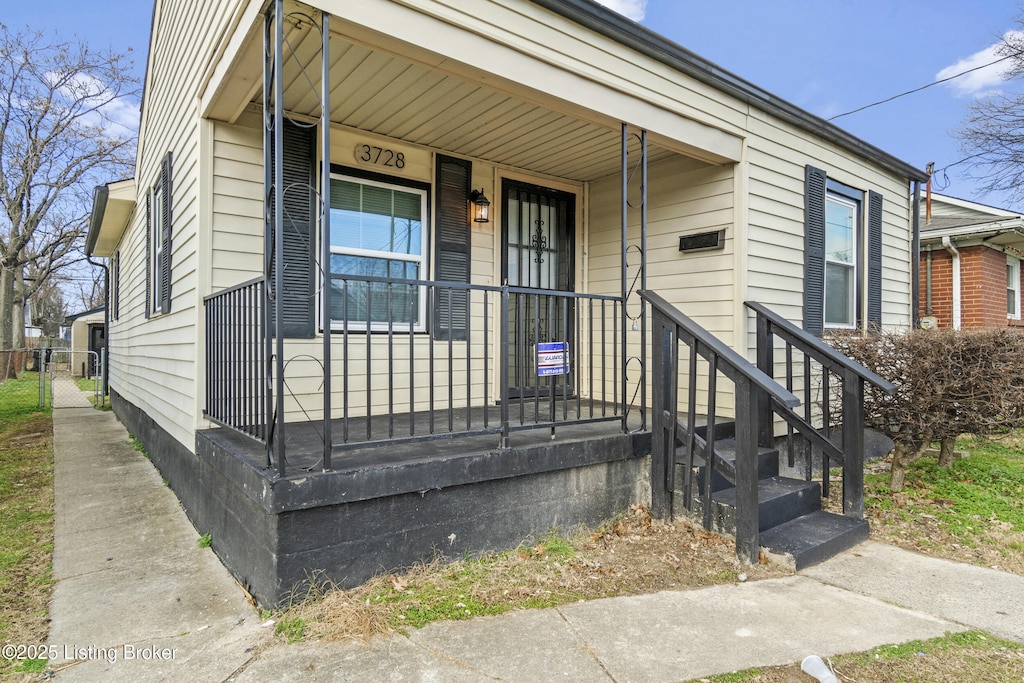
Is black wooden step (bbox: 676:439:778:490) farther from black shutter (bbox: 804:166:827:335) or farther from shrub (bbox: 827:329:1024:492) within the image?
black shutter (bbox: 804:166:827:335)

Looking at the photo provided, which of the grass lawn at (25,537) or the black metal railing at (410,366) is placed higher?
the black metal railing at (410,366)

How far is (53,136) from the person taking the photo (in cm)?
1800

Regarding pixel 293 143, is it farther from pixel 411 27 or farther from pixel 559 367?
pixel 559 367

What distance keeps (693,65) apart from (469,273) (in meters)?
2.28

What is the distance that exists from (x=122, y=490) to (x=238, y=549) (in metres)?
2.50

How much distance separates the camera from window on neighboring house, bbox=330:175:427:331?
426 centimetres

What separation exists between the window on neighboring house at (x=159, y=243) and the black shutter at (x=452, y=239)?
6.82ft

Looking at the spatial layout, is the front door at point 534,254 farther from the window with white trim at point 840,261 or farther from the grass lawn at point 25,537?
the grass lawn at point 25,537

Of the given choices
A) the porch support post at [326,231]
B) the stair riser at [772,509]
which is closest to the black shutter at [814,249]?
the stair riser at [772,509]

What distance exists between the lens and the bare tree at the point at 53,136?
16.8 metres

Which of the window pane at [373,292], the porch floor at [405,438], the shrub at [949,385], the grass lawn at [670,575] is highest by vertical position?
the window pane at [373,292]

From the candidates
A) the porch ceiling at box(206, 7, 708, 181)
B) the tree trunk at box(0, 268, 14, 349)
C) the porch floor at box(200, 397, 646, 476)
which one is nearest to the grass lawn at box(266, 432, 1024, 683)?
the porch floor at box(200, 397, 646, 476)

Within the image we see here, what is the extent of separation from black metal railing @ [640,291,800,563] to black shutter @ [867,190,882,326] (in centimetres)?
319

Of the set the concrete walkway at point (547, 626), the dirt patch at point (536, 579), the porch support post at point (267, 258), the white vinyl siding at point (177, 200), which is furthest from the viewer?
the white vinyl siding at point (177, 200)
